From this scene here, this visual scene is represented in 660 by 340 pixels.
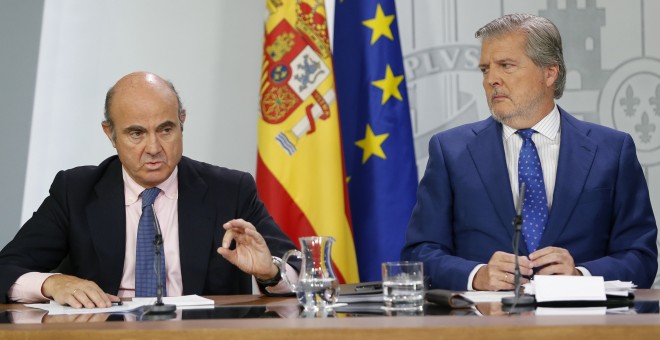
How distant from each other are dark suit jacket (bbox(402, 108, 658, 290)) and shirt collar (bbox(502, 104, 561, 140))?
26mm

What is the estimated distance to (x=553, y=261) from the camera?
8.87 feet

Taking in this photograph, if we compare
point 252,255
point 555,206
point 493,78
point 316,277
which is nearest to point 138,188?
point 252,255

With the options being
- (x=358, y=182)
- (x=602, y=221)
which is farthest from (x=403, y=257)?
(x=358, y=182)

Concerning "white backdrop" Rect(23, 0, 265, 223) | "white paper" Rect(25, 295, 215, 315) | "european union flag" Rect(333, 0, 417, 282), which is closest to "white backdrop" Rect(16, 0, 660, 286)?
"white backdrop" Rect(23, 0, 265, 223)

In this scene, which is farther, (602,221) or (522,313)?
(602,221)

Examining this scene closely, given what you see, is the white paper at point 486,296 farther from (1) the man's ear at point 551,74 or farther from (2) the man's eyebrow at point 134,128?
(2) the man's eyebrow at point 134,128

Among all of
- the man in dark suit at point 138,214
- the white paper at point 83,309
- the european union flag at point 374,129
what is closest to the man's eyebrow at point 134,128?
the man in dark suit at point 138,214

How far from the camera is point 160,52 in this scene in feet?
15.8

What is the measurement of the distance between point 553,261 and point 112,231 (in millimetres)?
1430

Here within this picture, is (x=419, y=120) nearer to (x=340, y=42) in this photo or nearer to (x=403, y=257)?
(x=340, y=42)

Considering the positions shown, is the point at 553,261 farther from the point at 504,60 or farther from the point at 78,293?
the point at 78,293

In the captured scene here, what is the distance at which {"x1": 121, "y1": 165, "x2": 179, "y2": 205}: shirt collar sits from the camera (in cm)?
319

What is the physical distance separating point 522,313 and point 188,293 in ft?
4.51

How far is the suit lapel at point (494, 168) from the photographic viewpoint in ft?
10.2
